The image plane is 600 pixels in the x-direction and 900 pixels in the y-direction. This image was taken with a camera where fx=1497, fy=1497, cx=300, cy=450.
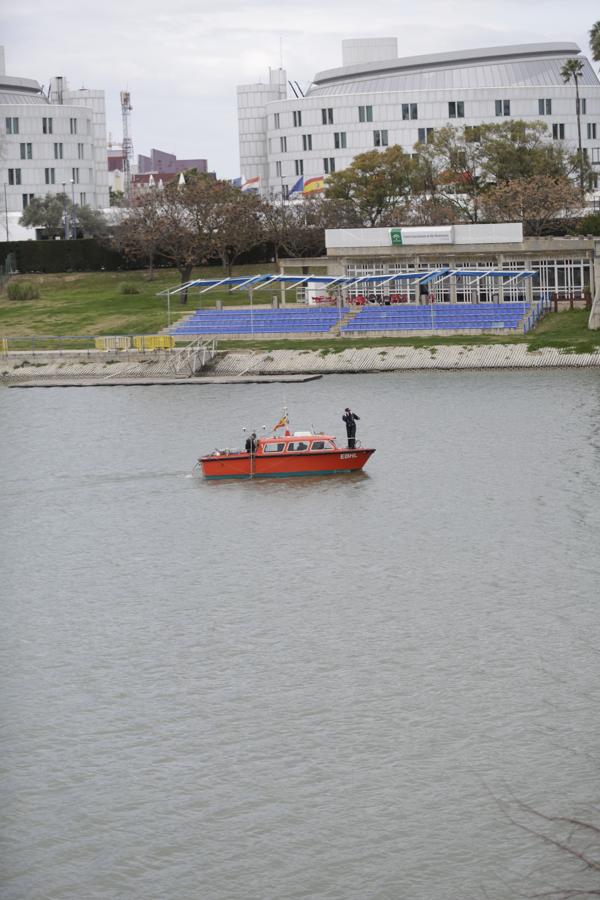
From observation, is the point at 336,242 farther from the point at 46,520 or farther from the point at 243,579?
the point at 243,579

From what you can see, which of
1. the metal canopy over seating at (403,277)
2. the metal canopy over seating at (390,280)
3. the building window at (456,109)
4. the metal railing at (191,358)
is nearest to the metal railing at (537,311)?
the metal canopy over seating at (390,280)

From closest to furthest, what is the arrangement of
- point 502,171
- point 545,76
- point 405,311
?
1. point 405,311
2. point 502,171
3. point 545,76

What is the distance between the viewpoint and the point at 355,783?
29312mm

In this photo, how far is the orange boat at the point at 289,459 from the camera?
60.6m

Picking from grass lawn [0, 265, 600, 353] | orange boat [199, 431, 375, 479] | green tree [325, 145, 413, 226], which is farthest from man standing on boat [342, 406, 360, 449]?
green tree [325, 145, 413, 226]

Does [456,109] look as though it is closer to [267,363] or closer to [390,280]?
[390,280]

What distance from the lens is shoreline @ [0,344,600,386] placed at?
96.4 meters

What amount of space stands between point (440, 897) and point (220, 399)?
212ft

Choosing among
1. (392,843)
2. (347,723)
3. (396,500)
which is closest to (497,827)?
(392,843)

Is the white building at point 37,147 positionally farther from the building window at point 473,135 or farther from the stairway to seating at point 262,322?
the stairway to seating at point 262,322

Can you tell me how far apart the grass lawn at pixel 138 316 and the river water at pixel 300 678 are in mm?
37082

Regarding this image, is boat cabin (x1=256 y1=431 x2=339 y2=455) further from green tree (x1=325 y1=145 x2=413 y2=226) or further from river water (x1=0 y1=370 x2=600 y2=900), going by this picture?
green tree (x1=325 y1=145 x2=413 y2=226)

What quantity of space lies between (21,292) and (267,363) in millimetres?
38353

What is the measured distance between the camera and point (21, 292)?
132500mm
